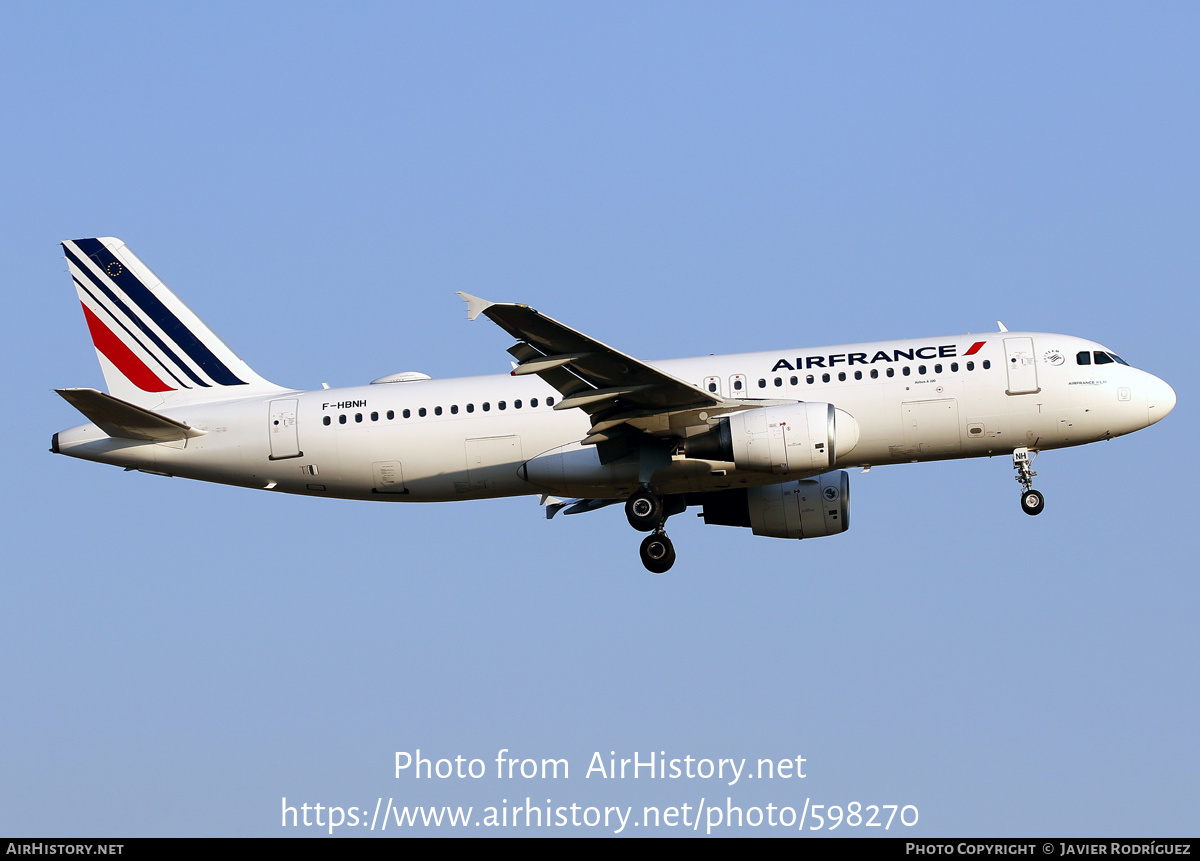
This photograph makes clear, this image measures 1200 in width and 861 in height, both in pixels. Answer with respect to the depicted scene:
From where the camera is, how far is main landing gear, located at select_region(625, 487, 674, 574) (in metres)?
39.5

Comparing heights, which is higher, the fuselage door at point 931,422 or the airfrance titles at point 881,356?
the airfrance titles at point 881,356

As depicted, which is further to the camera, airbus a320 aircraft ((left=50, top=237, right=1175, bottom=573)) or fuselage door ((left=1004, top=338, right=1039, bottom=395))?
fuselage door ((left=1004, top=338, right=1039, bottom=395))

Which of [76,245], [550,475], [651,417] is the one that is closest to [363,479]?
[550,475]

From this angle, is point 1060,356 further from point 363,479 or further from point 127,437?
point 127,437

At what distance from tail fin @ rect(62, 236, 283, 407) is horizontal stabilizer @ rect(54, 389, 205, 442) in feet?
6.71

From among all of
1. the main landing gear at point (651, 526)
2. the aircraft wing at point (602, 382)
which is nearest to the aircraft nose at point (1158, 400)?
the aircraft wing at point (602, 382)

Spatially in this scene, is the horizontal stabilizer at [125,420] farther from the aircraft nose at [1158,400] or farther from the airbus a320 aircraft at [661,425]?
the aircraft nose at [1158,400]

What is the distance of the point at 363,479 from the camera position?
40.5 m

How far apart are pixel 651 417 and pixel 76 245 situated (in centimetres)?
1790

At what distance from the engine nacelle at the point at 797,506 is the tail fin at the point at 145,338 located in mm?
13323

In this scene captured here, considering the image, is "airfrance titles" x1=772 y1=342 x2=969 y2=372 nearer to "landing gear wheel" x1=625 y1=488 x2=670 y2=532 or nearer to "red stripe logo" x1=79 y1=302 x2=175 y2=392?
"landing gear wheel" x1=625 y1=488 x2=670 y2=532

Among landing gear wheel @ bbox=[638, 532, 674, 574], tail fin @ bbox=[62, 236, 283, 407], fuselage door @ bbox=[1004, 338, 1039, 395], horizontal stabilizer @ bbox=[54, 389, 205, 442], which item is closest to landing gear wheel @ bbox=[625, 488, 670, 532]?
→ landing gear wheel @ bbox=[638, 532, 674, 574]

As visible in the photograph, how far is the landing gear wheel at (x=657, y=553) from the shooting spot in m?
40.8

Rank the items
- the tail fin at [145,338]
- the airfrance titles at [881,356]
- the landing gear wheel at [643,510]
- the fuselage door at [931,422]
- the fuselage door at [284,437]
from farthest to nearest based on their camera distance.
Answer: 1. the tail fin at [145,338]
2. the fuselage door at [284,437]
3. the landing gear wheel at [643,510]
4. the airfrance titles at [881,356]
5. the fuselage door at [931,422]
